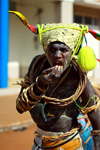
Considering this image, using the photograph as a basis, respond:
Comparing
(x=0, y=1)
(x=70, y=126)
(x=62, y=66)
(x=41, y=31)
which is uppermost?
(x=0, y=1)

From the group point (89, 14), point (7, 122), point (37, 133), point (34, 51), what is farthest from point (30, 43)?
point (37, 133)

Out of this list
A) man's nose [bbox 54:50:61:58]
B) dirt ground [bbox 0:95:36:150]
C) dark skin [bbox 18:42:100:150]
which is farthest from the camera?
dirt ground [bbox 0:95:36:150]

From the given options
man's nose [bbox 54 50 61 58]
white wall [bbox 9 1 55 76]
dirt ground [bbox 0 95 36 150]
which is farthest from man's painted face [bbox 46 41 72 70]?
white wall [bbox 9 1 55 76]

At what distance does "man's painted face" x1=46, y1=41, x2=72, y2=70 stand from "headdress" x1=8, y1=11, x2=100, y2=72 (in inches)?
1.0

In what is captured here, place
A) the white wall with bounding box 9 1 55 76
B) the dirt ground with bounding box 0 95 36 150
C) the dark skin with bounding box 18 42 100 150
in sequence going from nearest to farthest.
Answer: the dark skin with bounding box 18 42 100 150 < the dirt ground with bounding box 0 95 36 150 < the white wall with bounding box 9 1 55 76

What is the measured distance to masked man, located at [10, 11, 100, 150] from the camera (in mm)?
1292

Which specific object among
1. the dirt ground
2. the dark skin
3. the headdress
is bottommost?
the dirt ground

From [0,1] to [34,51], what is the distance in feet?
9.85

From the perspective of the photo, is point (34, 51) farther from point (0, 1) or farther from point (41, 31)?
point (41, 31)

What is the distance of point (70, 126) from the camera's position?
4.90 ft

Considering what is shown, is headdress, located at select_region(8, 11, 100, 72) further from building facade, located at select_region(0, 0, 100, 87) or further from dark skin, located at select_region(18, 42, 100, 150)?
building facade, located at select_region(0, 0, 100, 87)

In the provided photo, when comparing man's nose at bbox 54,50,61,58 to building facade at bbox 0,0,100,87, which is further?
building facade at bbox 0,0,100,87

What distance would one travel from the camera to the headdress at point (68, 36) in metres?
1.25

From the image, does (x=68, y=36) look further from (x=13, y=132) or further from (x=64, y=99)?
(x=13, y=132)
